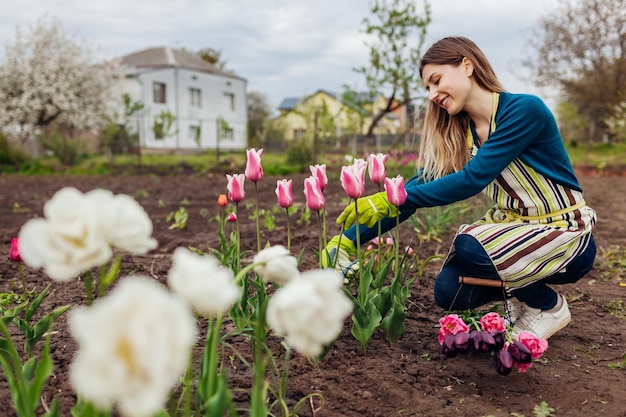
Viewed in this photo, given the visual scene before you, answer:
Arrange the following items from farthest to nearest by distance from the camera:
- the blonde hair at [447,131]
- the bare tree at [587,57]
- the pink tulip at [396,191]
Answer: the bare tree at [587,57] → the blonde hair at [447,131] → the pink tulip at [396,191]

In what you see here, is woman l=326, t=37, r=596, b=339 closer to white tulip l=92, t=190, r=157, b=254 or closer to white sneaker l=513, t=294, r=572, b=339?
white sneaker l=513, t=294, r=572, b=339

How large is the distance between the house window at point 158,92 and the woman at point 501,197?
26627 mm

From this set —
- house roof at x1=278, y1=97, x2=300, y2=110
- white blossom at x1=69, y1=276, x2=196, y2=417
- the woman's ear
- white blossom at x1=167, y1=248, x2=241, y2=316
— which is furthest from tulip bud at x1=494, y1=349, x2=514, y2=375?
house roof at x1=278, y1=97, x2=300, y2=110

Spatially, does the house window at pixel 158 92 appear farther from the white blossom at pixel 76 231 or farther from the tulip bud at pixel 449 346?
the white blossom at pixel 76 231

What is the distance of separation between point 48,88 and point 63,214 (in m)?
20.4

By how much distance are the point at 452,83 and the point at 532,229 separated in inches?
24.2

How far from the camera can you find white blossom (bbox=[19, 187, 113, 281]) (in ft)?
2.85

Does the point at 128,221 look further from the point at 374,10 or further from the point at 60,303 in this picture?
the point at 374,10

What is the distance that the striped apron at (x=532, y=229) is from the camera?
215 centimetres

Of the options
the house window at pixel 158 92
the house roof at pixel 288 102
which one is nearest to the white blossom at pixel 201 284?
the house window at pixel 158 92

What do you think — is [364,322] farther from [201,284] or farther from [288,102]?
[288,102]

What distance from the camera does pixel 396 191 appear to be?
193 centimetres

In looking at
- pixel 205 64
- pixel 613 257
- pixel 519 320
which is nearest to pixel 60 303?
pixel 519 320

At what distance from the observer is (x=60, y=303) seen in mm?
2707
